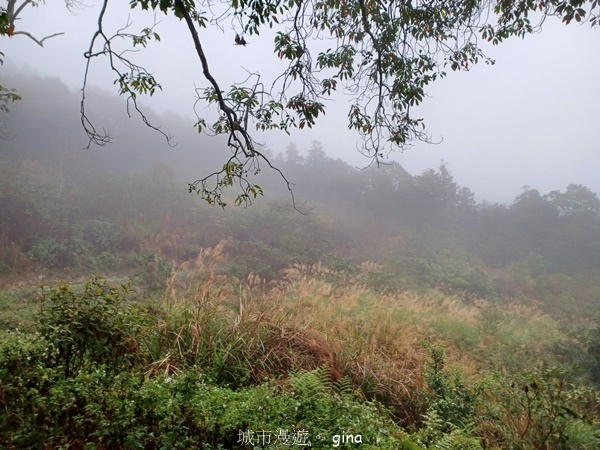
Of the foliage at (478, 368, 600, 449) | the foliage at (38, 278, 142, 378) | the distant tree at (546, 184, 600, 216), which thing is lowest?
the foliage at (478, 368, 600, 449)

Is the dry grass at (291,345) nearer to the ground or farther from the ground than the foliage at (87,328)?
nearer to the ground

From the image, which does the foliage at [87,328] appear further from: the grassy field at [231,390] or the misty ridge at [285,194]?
the misty ridge at [285,194]

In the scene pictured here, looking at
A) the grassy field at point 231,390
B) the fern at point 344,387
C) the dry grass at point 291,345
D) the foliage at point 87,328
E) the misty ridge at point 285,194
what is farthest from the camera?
the misty ridge at point 285,194

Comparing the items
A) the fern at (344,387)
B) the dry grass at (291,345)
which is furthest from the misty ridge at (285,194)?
the fern at (344,387)

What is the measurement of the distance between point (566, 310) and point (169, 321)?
16.4 m

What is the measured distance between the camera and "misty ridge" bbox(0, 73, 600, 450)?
1.98 metres

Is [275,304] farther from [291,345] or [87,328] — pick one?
[87,328]

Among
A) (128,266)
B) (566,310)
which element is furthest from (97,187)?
(566,310)

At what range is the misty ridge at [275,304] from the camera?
78.1 inches

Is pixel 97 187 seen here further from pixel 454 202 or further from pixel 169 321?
pixel 454 202

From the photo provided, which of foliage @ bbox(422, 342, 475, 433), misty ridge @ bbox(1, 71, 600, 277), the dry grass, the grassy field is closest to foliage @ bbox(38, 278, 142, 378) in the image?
the grassy field

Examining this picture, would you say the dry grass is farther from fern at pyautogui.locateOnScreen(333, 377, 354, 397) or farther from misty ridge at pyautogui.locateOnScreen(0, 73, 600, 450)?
fern at pyautogui.locateOnScreen(333, 377, 354, 397)

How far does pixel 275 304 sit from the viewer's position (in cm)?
474

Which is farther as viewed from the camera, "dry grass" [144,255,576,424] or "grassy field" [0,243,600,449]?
"dry grass" [144,255,576,424]
